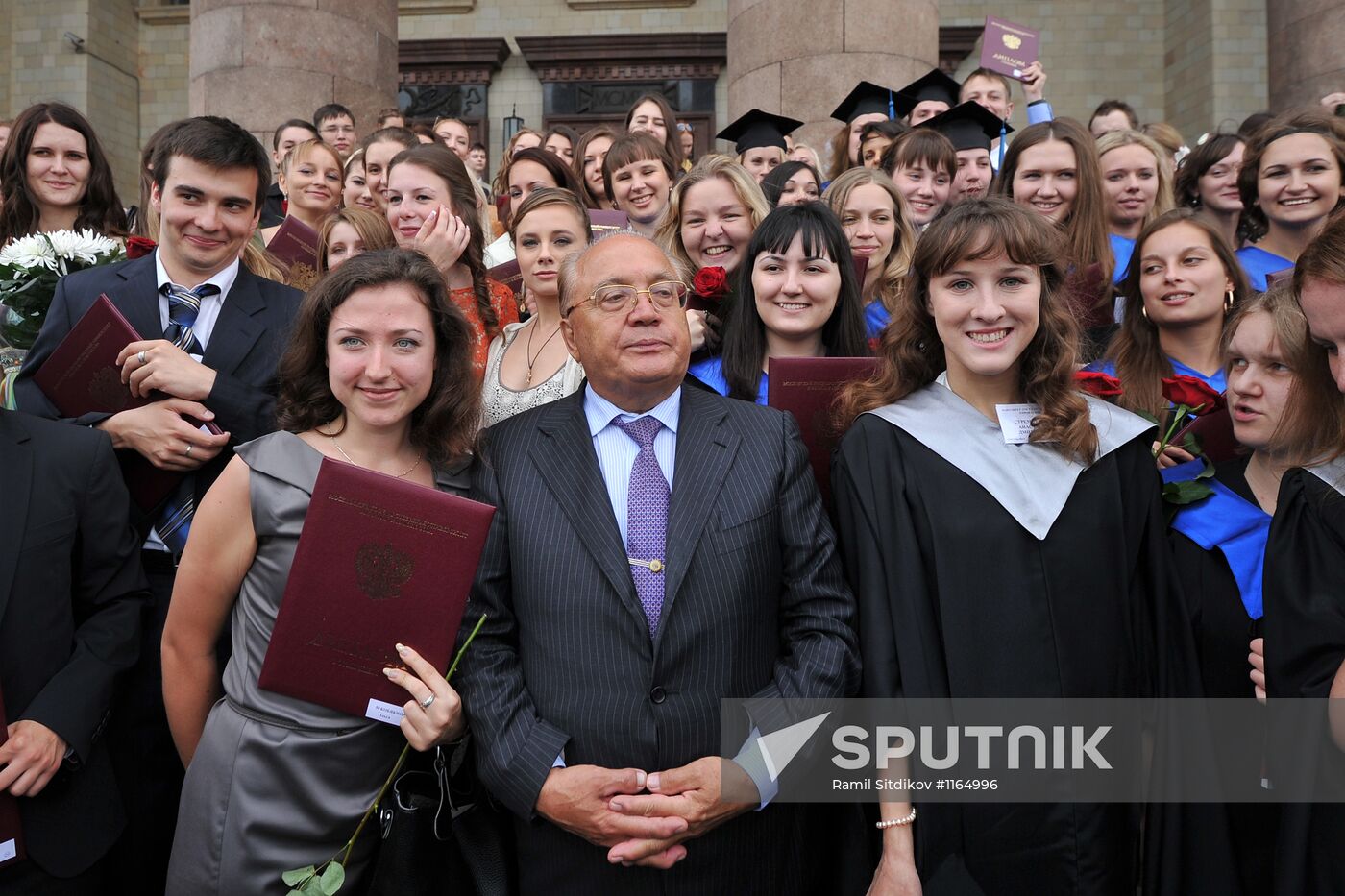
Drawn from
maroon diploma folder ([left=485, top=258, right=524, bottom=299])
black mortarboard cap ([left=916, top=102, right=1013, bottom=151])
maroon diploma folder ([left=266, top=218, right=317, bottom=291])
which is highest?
black mortarboard cap ([left=916, top=102, right=1013, bottom=151])

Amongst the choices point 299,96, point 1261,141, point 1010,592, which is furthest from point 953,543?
point 299,96

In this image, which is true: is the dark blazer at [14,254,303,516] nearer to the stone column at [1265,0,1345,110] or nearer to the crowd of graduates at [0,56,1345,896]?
the crowd of graduates at [0,56,1345,896]

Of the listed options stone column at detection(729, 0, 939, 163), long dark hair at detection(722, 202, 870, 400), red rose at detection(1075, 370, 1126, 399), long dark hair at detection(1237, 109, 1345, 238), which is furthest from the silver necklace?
stone column at detection(729, 0, 939, 163)

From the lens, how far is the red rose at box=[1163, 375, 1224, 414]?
A: 2.97 m

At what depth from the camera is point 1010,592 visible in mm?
2588

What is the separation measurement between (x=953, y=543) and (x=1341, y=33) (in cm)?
823

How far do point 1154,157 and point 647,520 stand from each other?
400 cm

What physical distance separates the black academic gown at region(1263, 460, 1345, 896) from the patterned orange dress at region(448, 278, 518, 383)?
2.33 m

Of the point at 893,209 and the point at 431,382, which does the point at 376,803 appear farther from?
the point at 893,209

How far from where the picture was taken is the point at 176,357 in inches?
116

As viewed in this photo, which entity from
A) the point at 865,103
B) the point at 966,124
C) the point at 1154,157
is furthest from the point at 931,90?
the point at 1154,157

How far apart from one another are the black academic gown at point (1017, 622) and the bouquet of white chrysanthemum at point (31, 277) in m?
2.56

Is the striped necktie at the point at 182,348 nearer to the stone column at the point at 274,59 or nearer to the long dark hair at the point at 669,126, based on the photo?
the long dark hair at the point at 669,126

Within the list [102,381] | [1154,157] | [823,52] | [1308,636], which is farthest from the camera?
[823,52]
